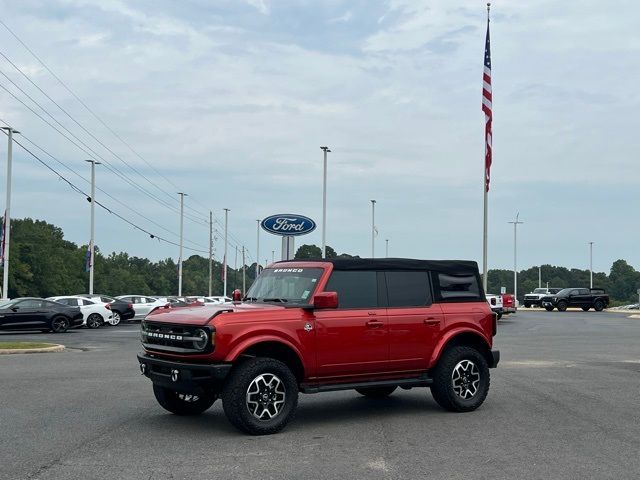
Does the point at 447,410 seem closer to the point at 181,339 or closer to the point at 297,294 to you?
the point at 297,294

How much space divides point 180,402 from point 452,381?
11.8 ft

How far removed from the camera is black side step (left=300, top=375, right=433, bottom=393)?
391 inches

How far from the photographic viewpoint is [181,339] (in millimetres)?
9406

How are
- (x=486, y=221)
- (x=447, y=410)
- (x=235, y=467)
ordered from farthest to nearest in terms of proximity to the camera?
(x=486, y=221), (x=447, y=410), (x=235, y=467)

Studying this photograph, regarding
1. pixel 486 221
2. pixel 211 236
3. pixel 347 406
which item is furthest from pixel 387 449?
pixel 211 236

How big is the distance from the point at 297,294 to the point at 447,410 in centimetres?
274

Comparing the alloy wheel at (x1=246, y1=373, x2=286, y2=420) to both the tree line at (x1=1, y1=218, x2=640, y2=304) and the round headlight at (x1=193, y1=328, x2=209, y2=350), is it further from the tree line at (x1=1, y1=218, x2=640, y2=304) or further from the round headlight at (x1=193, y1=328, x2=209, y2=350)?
the tree line at (x1=1, y1=218, x2=640, y2=304)

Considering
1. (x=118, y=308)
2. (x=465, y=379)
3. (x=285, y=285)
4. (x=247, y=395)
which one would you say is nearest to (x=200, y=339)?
(x=247, y=395)

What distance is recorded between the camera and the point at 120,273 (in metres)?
136

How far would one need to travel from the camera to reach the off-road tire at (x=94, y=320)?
37031 millimetres

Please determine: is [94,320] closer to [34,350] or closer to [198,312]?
[34,350]

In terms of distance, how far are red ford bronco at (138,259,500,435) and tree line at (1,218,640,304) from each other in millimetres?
49070

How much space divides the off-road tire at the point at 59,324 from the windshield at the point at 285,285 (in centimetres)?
2275

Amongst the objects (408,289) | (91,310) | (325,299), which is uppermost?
(408,289)
